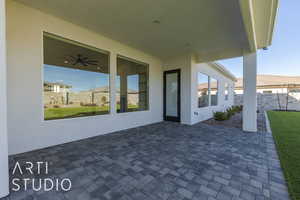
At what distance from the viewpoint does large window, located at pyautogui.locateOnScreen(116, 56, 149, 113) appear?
472 centimetres

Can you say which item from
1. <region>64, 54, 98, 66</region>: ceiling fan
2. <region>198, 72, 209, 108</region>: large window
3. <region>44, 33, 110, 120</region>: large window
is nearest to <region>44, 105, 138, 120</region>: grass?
<region>44, 33, 110, 120</region>: large window

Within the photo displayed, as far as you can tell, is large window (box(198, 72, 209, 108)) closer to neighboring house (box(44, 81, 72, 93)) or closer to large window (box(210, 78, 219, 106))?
large window (box(210, 78, 219, 106))

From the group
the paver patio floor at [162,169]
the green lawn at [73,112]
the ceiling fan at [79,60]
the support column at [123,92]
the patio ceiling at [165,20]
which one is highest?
the patio ceiling at [165,20]

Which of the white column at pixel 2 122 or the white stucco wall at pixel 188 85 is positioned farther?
the white stucco wall at pixel 188 85

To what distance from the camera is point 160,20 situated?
3180 millimetres

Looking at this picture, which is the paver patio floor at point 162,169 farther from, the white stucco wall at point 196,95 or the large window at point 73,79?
the white stucco wall at point 196,95

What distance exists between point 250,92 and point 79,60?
546 cm

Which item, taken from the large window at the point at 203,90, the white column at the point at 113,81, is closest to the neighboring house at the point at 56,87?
the white column at the point at 113,81

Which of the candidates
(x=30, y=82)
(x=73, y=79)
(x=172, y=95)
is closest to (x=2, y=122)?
(x=30, y=82)

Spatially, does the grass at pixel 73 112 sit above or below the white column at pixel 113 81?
below

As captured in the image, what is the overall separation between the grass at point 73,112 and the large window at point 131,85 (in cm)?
51

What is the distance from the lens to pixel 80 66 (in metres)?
4.18

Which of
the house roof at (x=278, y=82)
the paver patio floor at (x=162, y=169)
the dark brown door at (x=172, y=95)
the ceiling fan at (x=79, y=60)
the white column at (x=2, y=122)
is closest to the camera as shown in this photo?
the white column at (x=2, y=122)

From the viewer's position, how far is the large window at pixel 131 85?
15.5 feet
